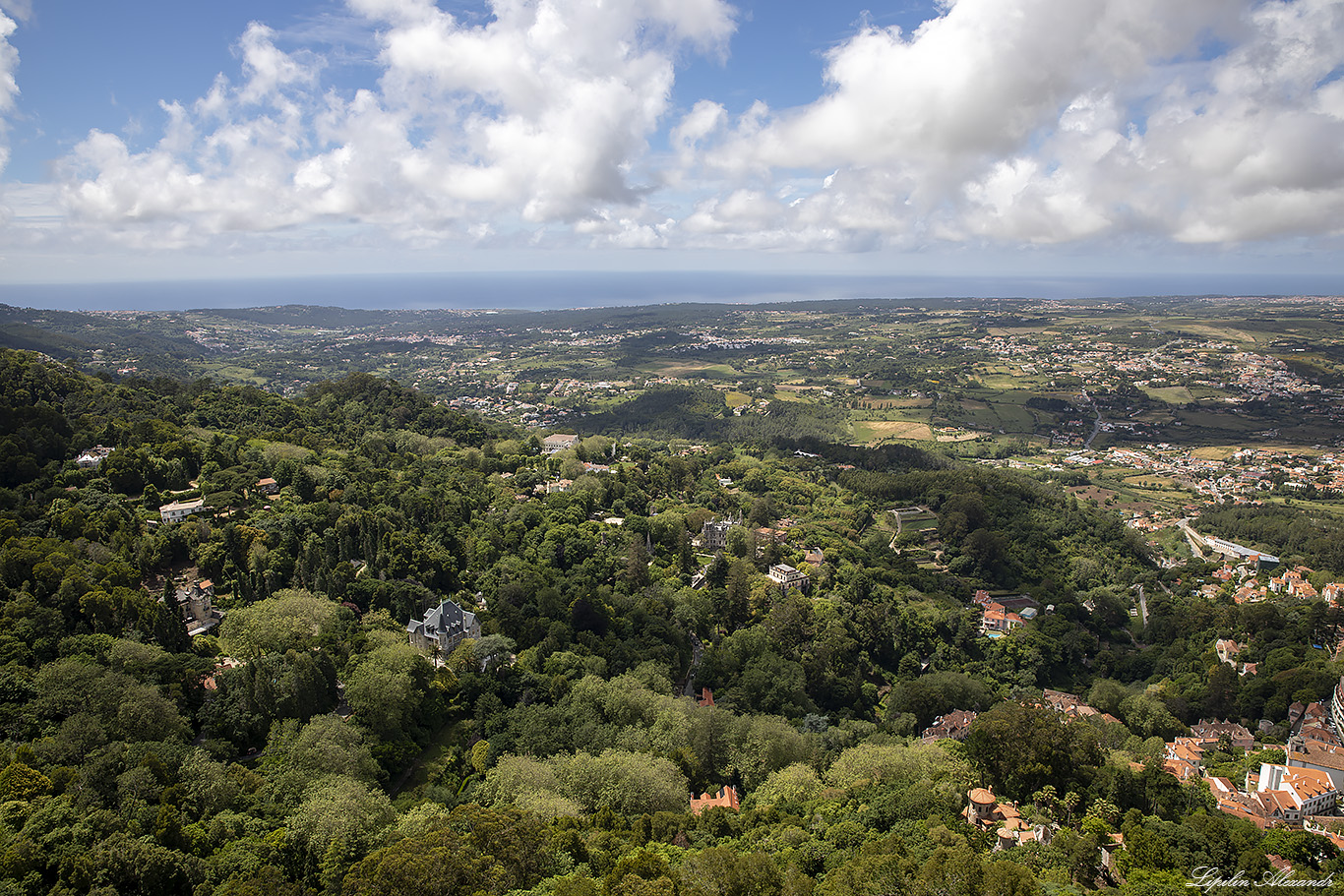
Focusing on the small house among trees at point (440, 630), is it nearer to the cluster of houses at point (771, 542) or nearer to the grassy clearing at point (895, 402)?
the cluster of houses at point (771, 542)

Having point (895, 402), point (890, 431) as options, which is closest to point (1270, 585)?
point (890, 431)

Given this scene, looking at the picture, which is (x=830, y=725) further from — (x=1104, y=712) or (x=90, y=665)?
(x=90, y=665)

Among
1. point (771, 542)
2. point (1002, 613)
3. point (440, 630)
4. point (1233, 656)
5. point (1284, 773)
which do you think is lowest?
point (1233, 656)

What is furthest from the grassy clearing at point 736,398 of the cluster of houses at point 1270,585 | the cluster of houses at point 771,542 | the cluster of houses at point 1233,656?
the cluster of houses at point 1233,656

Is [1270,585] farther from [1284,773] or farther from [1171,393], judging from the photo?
[1171,393]

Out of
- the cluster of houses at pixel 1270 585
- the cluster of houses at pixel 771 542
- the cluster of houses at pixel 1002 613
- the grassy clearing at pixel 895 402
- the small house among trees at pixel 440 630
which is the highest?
the grassy clearing at pixel 895 402

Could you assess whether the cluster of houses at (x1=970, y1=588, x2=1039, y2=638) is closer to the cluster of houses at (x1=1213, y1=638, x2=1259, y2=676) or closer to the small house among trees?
the cluster of houses at (x1=1213, y1=638, x2=1259, y2=676)

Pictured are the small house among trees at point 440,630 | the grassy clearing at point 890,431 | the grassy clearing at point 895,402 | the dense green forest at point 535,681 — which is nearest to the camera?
the dense green forest at point 535,681

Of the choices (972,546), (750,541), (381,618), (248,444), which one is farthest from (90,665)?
(972,546)
